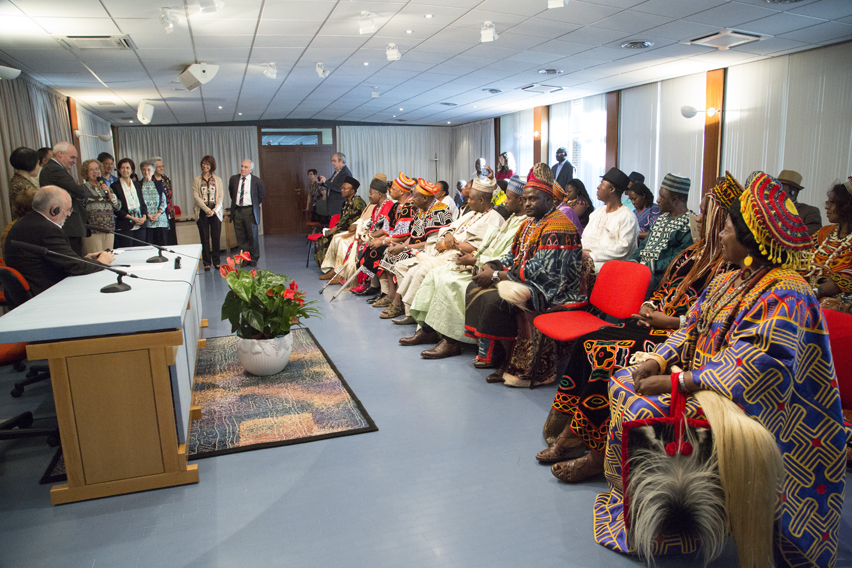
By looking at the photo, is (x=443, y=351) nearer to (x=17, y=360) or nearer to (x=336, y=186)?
(x=17, y=360)

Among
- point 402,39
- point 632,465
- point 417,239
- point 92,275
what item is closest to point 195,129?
point 402,39

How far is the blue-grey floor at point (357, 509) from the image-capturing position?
6.26 feet

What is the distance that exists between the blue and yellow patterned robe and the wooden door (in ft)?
44.3

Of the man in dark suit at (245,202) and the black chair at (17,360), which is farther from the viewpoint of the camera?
the man in dark suit at (245,202)

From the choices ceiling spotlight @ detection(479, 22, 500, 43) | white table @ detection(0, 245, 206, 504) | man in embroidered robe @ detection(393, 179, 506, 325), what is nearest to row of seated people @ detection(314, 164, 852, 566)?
white table @ detection(0, 245, 206, 504)

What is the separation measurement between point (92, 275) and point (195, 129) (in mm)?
11518

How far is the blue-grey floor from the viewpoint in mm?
1909

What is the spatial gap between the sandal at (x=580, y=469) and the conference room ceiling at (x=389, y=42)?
3.98 metres

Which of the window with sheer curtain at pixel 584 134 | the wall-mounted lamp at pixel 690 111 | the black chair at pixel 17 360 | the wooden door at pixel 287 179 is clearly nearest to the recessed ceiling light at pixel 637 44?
the wall-mounted lamp at pixel 690 111

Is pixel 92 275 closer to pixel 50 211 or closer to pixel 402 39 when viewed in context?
pixel 50 211

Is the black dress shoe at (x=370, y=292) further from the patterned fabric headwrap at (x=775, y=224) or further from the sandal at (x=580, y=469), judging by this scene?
the patterned fabric headwrap at (x=775, y=224)

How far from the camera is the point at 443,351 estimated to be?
406 centimetres

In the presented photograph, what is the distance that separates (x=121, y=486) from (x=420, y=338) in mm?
2454

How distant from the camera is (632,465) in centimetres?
180
